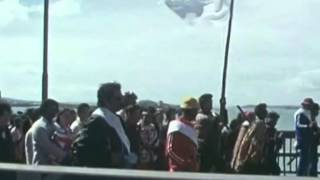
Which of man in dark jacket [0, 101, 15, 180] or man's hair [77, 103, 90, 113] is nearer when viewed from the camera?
man in dark jacket [0, 101, 15, 180]

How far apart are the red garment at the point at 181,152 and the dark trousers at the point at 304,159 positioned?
24.9 ft

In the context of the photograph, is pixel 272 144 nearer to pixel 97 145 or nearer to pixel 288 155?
pixel 288 155

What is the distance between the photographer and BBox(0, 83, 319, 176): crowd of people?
9.31 metres

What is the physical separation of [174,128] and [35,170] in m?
3.03

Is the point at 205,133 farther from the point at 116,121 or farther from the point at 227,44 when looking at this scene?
the point at 227,44

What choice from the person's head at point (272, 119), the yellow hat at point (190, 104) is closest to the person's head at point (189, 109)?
the yellow hat at point (190, 104)

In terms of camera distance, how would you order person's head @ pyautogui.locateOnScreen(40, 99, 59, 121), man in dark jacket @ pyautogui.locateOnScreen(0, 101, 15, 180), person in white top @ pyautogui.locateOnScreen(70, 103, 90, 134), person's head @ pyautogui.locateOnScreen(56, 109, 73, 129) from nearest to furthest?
1. man in dark jacket @ pyautogui.locateOnScreen(0, 101, 15, 180)
2. person's head @ pyautogui.locateOnScreen(40, 99, 59, 121)
3. person's head @ pyautogui.locateOnScreen(56, 109, 73, 129)
4. person in white top @ pyautogui.locateOnScreen(70, 103, 90, 134)

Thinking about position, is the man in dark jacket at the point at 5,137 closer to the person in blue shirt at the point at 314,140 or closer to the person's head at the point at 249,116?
the person's head at the point at 249,116

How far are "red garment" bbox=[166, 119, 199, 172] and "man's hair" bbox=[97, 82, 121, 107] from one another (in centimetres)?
129

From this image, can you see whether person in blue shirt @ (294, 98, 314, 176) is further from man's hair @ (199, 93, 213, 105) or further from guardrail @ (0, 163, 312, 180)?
guardrail @ (0, 163, 312, 180)

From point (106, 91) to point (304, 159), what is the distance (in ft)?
29.4

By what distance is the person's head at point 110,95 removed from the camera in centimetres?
944

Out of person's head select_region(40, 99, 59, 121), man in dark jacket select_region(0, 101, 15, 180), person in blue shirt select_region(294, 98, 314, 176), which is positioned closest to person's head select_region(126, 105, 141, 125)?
person's head select_region(40, 99, 59, 121)

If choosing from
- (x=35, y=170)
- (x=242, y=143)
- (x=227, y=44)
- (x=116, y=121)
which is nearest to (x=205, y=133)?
(x=242, y=143)
